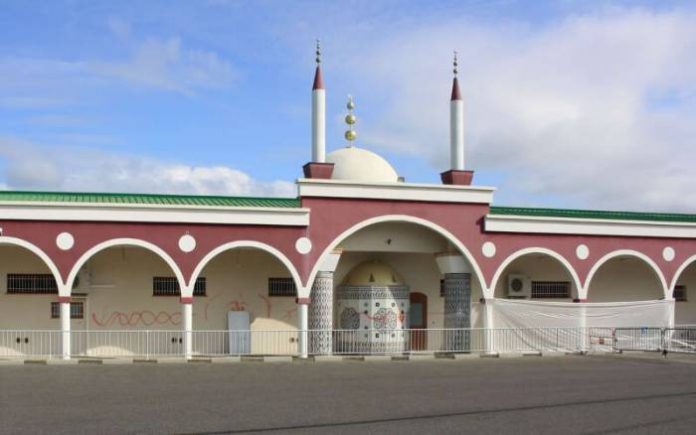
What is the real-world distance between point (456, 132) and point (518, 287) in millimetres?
5077

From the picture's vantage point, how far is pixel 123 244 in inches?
825

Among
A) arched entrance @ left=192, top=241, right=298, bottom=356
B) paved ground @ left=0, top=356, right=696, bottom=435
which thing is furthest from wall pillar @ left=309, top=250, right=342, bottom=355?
paved ground @ left=0, top=356, right=696, bottom=435

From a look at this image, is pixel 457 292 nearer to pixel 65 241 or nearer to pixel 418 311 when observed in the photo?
pixel 418 311

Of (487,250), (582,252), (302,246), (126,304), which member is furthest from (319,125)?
(582,252)

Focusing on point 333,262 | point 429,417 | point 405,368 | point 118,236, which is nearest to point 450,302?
point 333,262

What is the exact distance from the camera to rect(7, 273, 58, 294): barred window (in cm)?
2197

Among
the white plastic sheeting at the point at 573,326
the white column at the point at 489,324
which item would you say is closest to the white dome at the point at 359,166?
the white column at the point at 489,324

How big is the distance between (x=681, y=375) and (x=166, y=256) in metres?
12.1

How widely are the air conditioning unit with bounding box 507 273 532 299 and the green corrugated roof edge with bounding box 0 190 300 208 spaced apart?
732cm

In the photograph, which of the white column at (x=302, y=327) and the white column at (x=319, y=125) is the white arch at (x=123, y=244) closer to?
the white column at (x=302, y=327)

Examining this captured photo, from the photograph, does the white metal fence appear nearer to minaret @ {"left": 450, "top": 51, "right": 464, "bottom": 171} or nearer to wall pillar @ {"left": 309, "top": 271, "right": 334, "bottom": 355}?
wall pillar @ {"left": 309, "top": 271, "right": 334, "bottom": 355}

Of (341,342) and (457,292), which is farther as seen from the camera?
(457,292)

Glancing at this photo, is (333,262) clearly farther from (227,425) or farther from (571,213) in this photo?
(227,425)

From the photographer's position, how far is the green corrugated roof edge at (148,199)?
70.5ft
